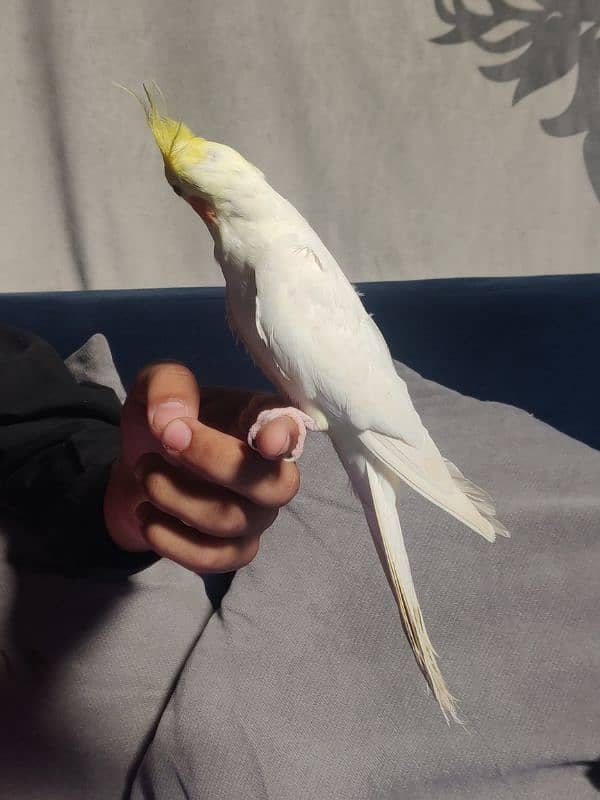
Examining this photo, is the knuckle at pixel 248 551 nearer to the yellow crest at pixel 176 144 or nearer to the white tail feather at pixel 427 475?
the white tail feather at pixel 427 475

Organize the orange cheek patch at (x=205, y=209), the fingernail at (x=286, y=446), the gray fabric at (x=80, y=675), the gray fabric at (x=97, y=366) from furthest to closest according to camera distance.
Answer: the gray fabric at (x=97, y=366)
the gray fabric at (x=80, y=675)
the orange cheek patch at (x=205, y=209)
the fingernail at (x=286, y=446)

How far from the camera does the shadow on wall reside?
1.16 m

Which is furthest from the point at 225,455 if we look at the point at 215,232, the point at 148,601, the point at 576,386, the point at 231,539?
the point at 576,386

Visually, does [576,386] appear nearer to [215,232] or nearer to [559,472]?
[559,472]

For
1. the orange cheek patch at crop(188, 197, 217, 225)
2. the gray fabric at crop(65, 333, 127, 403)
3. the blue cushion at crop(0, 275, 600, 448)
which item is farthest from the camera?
the blue cushion at crop(0, 275, 600, 448)

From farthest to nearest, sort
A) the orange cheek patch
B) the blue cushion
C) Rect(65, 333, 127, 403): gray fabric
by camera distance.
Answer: the blue cushion < Rect(65, 333, 127, 403): gray fabric < the orange cheek patch

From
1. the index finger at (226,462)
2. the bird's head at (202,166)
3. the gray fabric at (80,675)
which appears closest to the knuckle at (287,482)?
the index finger at (226,462)

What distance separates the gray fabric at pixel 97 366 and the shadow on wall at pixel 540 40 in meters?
0.81

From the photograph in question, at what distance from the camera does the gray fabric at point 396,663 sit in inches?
24.2

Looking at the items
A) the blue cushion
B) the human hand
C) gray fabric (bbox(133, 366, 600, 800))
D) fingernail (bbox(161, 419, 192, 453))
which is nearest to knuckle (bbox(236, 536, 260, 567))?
the human hand

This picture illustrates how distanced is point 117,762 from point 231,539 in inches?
13.7

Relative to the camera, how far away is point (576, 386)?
1042mm

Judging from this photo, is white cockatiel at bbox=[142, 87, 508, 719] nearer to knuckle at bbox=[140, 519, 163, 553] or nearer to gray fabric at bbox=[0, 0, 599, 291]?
knuckle at bbox=[140, 519, 163, 553]

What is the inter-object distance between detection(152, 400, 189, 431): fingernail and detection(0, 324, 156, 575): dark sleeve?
256mm
